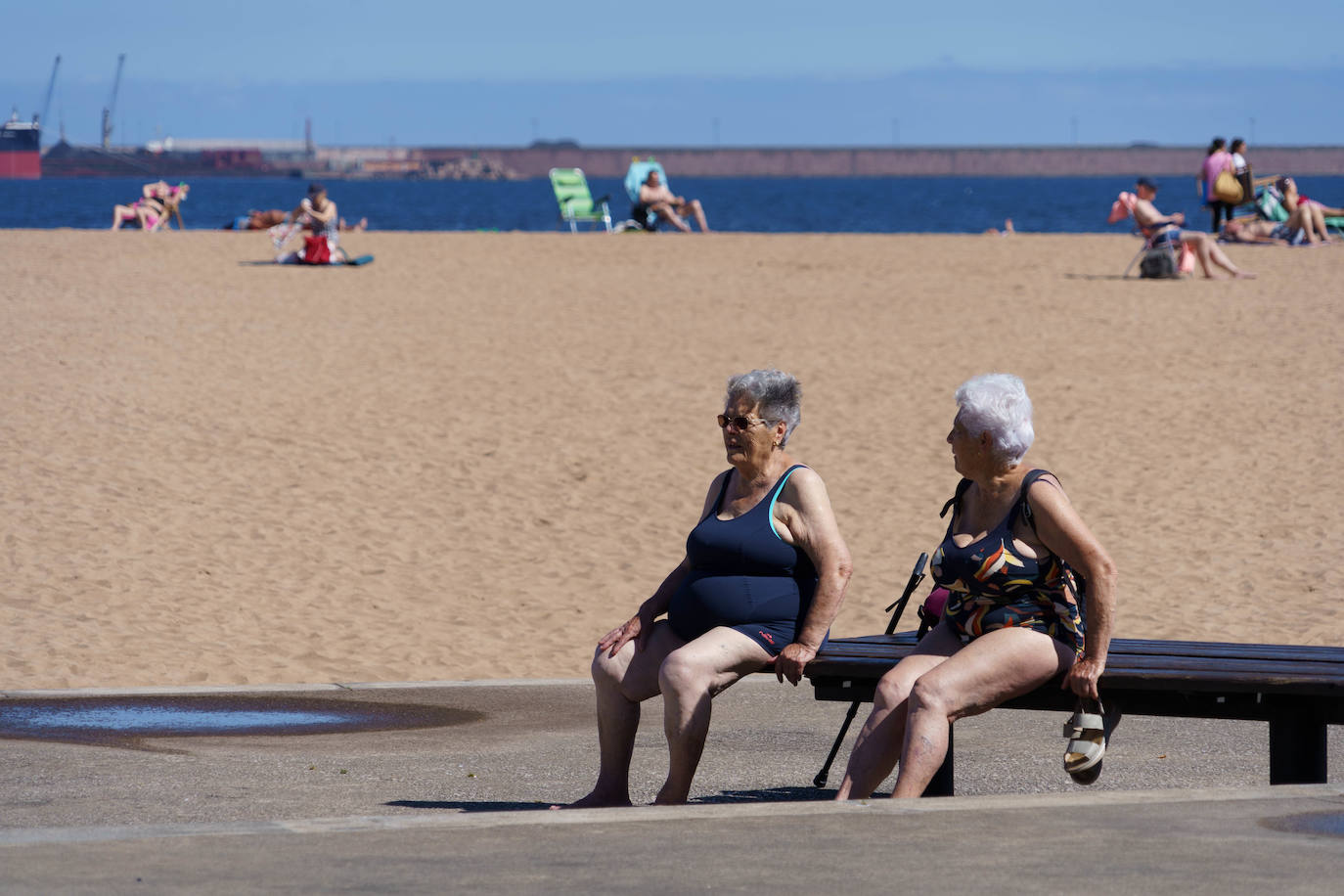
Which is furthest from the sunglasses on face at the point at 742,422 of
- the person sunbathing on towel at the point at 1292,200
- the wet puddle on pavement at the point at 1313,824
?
the person sunbathing on towel at the point at 1292,200

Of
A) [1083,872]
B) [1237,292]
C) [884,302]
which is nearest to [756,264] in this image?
[884,302]

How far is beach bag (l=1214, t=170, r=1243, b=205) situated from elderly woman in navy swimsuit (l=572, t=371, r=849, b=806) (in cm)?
2196

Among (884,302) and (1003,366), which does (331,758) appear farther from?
(884,302)

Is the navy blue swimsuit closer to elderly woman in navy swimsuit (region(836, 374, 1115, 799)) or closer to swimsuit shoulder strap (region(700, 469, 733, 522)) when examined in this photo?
swimsuit shoulder strap (region(700, 469, 733, 522))

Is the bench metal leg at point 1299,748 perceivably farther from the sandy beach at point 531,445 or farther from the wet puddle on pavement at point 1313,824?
the sandy beach at point 531,445

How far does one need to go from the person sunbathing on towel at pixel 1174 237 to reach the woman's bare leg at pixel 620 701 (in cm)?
1712

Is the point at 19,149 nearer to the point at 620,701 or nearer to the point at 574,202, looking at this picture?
the point at 574,202

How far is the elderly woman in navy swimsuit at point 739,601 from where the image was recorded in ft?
15.8

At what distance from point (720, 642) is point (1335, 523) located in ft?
21.5

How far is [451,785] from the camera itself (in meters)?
5.44

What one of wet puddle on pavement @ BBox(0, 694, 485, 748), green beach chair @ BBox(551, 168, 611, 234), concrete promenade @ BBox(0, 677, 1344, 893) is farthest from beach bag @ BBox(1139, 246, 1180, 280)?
wet puddle on pavement @ BBox(0, 694, 485, 748)

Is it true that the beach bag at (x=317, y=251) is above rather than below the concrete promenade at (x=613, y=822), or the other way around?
above

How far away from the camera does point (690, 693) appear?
4766 mm

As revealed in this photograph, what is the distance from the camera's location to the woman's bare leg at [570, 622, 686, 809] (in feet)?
16.3
